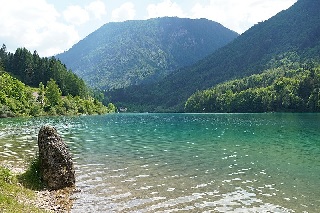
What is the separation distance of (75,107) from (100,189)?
159m

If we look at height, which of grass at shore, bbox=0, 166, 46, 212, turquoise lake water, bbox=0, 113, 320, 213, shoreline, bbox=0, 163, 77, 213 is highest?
grass at shore, bbox=0, 166, 46, 212

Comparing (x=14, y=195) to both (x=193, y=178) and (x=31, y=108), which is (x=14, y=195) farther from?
(x=31, y=108)

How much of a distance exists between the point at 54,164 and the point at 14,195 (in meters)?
4.78

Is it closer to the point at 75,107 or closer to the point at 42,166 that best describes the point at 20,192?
the point at 42,166

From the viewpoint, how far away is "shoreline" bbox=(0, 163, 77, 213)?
18844 mm

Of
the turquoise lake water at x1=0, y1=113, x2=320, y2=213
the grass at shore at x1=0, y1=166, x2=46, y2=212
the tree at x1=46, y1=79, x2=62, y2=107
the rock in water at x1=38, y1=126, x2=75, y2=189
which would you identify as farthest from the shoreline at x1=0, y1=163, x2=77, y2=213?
the tree at x1=46, y1=79, x2=62, y2=107

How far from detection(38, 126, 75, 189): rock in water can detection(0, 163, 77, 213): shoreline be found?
0.71 m

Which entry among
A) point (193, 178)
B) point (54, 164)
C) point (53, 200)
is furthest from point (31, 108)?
point (53, 200)

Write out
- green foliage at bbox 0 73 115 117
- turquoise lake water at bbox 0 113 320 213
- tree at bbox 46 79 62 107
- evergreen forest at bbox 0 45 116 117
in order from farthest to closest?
tree at bbox 46 79 62 107, evergreen forest at bbox 0 45 116 117, green foliage at bbox 0 73 115 117, turquoise lake water at bbox 0 113 320 213

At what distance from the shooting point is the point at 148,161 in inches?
1356

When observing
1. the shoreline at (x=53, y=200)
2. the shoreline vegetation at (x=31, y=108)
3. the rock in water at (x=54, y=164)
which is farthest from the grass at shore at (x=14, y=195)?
the rock in water at (x=54, y=164)

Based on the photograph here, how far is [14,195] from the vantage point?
19.1m

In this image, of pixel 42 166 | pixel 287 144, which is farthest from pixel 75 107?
pixel 42 166

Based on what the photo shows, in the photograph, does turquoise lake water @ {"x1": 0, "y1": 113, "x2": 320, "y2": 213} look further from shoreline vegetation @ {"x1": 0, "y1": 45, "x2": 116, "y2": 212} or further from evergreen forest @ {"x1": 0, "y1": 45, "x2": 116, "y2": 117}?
evergreen forest @ {"x1": 0, "y1": 45, "x2": 116, "y2": 117}
